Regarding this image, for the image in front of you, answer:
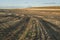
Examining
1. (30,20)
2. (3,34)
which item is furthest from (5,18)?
(30,20)

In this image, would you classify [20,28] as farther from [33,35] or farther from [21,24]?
[33,35]

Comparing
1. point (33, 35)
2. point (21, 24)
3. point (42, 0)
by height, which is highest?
point (42, 0)

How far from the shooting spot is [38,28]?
2746mm

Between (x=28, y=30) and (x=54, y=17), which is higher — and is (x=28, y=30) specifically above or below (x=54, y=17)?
below

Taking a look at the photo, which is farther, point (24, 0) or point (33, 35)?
point (24, 0)

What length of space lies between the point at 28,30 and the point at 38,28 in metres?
0.21

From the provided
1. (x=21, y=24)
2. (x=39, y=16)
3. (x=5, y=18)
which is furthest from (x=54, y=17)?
(x=5, y=18)

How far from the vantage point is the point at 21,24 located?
2.78 meters

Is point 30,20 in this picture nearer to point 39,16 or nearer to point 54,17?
point 39,16

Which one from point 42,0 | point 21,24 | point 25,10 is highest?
point 42,0

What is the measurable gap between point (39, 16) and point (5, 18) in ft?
2.36

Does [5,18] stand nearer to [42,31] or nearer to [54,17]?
[42,31]

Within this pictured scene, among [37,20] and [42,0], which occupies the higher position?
[42,0]

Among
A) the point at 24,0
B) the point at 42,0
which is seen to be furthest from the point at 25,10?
the point at 42,0
